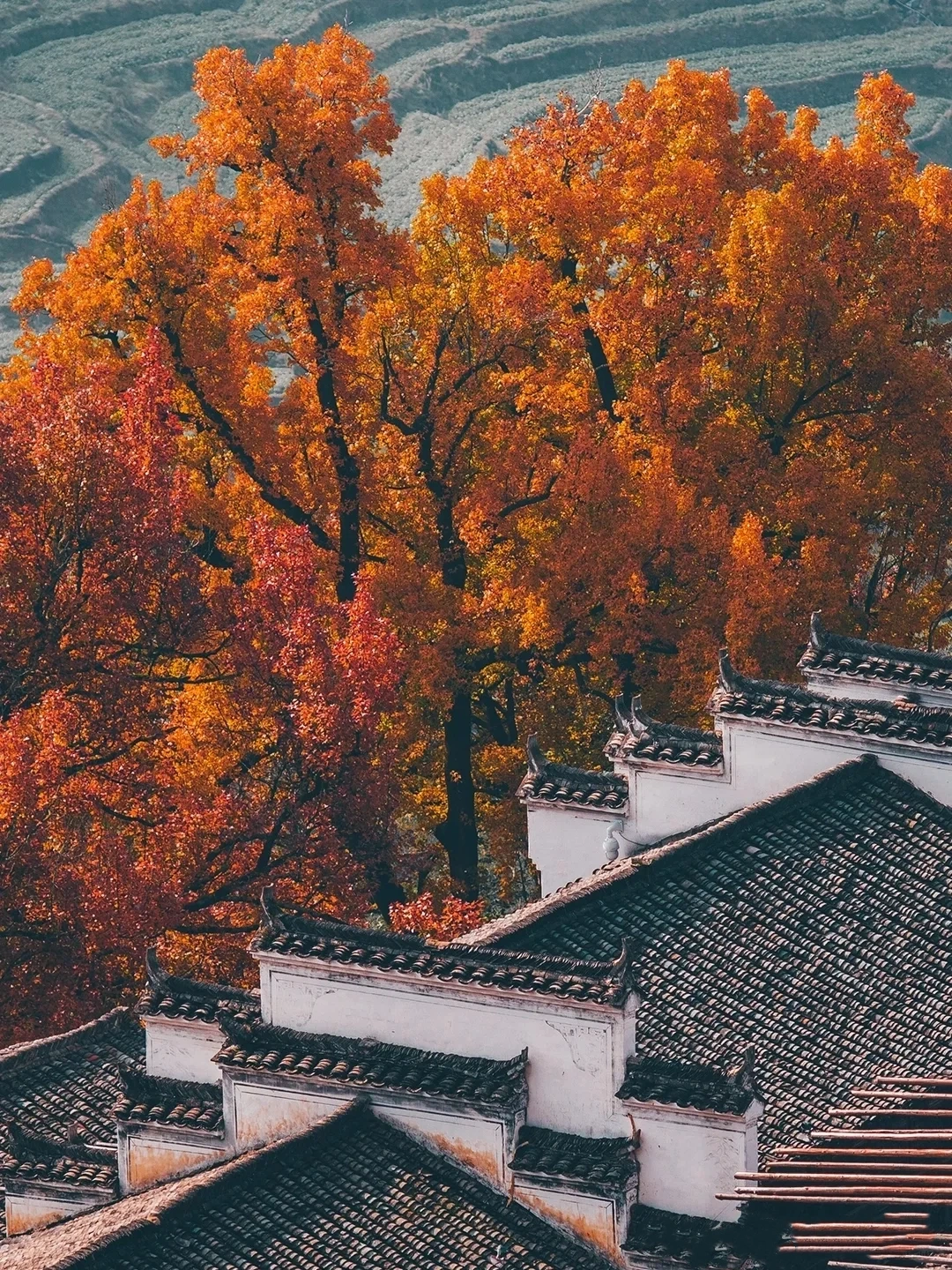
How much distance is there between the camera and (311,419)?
151 ft

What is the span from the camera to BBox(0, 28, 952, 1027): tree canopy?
40000 millimetres

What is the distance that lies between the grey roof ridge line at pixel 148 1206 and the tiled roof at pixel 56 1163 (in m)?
0.43

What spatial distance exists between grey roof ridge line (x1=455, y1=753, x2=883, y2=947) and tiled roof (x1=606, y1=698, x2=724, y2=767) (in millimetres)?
882

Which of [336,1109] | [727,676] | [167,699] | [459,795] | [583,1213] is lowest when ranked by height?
[459,795]

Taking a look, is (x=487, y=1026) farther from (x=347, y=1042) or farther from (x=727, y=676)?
(x=727, y=676)

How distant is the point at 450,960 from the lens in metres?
26.3

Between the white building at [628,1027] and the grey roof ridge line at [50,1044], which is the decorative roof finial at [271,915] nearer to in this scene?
the white building at [628,1027]

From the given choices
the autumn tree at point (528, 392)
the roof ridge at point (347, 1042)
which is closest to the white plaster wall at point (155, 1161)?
the roof ridge at point (347, 1042)

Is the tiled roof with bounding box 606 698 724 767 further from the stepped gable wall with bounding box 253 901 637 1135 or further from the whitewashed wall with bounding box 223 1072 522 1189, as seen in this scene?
the whitewashed wall with bounding box 223 1072 522 1189

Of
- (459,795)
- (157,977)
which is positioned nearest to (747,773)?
(157,977)

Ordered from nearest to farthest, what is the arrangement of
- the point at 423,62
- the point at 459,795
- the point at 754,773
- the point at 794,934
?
the point at 794,934 → the point at 754,773 → the point at 459,795 → the point at 423,62

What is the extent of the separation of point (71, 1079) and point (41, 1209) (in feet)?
10.9

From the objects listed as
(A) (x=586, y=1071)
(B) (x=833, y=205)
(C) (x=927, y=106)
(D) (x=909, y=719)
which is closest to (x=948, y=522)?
(B) (x=833, y=205)

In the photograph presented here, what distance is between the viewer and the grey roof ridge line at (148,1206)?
24023 mm
